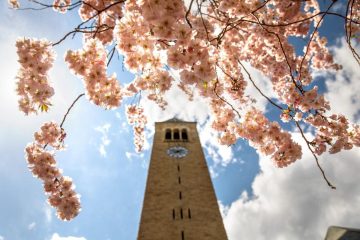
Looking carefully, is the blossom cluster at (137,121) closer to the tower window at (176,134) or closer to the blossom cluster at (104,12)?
the blossom cluster at (104,12)

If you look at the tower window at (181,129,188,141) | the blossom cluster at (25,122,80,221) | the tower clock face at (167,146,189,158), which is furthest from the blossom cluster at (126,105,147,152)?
the tower window at (181,129,188,141)

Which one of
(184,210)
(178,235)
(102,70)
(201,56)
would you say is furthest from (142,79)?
(184,210)

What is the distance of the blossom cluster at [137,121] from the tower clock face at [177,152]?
19.6 meters

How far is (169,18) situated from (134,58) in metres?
0.82

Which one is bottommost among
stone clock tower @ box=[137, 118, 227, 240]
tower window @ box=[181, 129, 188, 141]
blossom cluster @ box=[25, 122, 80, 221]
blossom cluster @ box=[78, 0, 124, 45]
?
blossom cluster @ box=[25, 122, 80, 221]

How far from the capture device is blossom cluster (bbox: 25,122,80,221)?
15.8 feet

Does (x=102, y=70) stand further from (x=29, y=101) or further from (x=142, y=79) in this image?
(x=29, y=101)

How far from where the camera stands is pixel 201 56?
9.65 feet

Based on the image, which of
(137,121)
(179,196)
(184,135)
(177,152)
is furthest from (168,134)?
(137,121)

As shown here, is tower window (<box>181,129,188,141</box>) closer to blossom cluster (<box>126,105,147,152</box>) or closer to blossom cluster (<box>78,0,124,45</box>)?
blossom cluster (<box>126,105,147,152</box>)

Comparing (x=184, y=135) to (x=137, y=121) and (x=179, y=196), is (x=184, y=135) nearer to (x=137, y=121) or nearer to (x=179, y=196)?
(x=179, y=196)

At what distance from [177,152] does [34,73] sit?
25256 mm

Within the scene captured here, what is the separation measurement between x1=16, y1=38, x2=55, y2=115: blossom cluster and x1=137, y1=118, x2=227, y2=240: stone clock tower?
1736cm

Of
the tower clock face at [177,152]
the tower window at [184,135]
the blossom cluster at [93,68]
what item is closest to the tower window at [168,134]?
the tower window at [184,135]
